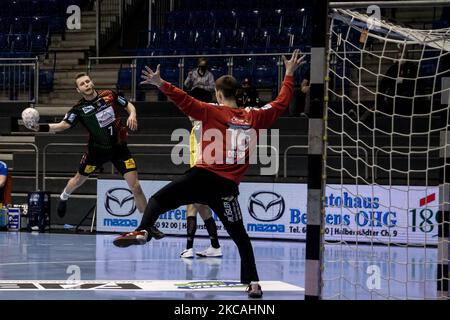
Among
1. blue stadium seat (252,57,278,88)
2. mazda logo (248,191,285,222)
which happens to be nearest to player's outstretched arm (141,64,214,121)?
mazda logo (248,191,285,222)

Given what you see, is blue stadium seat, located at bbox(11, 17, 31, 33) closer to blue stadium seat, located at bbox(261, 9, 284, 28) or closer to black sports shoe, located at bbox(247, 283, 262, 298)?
blue stadium seat, located at bbox(261, 9, 284, 28)

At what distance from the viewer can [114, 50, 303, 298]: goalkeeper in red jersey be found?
811 cm

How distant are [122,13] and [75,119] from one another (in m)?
11.1

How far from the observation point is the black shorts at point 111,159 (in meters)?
13.5

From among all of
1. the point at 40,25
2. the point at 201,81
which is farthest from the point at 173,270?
the point at 40,25

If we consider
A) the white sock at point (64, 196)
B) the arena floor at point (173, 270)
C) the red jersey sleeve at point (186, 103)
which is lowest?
the arena floor at point (173, 270)

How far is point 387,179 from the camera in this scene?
15.8 meters

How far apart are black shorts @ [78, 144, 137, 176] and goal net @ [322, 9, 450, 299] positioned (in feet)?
10.4

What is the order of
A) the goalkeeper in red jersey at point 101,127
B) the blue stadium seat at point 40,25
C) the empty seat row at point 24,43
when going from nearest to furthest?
the goalkeeper in red jersey at point 101,127, the empty seat row at point 24,43, the blue stadium seat at point 40,25

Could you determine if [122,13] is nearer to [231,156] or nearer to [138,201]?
[138,201]

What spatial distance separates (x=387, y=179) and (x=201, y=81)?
485 centimetres

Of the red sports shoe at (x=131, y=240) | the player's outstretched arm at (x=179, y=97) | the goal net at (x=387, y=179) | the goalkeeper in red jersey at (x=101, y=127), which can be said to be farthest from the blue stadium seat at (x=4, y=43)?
the red sports shoe at (x=131, y=240)

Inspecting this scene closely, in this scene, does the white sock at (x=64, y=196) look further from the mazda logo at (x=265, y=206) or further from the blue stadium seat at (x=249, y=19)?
the blue stadium seat at (x=249, y=19)

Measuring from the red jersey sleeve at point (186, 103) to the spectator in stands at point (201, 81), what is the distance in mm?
10279
